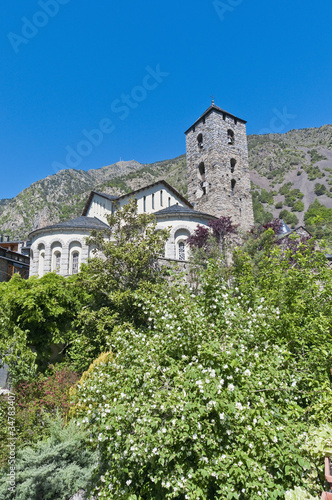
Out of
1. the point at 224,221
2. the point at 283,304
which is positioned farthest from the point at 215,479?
the point at 224,221

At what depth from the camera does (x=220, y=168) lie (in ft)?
107

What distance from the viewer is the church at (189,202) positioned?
23.6 metres

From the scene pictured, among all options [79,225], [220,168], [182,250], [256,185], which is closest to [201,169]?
[220,168]

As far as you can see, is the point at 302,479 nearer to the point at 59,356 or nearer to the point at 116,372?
the point at 116,372

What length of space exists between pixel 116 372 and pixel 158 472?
2.12 metres

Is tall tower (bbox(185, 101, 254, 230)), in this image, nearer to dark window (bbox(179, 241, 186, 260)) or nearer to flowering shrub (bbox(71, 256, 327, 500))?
dark window (bbox(179, 241, 186, 260))

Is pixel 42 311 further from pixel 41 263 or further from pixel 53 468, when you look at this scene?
pixel 41 263

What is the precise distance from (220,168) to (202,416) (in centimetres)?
2993

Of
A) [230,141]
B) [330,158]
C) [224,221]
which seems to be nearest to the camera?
[224,221]

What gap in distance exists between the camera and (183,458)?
16.6 feet

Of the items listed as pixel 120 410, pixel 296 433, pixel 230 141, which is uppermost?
pixel 230 141

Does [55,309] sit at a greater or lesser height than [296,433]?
greater

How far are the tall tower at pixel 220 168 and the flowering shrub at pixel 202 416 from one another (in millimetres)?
25734

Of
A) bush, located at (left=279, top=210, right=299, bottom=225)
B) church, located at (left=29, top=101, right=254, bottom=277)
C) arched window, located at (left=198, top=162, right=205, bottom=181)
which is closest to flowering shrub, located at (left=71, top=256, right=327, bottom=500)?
church, located at (left=29, top=101, right=254, bottom=277)
